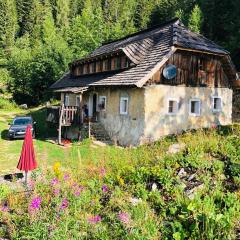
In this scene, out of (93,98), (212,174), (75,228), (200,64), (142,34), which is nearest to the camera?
(75,228)

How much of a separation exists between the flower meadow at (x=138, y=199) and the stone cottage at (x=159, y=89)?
10.9m

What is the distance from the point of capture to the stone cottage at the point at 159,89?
68.3 ft

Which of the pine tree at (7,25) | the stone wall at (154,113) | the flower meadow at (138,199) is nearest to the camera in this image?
the flower meadow at (138,199)

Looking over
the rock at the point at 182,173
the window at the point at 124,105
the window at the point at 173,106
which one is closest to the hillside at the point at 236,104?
the window at the point at 173,106

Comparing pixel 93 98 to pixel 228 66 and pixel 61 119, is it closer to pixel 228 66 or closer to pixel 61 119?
pixel 61 119

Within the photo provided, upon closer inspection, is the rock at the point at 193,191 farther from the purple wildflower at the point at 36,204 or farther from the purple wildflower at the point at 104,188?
the purple wildflower at the point at 36,204

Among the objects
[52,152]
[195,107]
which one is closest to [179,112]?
[195,107]

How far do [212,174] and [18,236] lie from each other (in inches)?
180

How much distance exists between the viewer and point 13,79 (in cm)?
5188

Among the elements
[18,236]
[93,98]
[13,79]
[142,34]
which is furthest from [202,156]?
[13,79]

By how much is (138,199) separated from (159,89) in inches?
557

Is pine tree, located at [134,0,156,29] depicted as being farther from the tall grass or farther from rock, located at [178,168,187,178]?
rock, located at [178,168,187,178]

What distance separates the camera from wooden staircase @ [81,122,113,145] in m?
24.2

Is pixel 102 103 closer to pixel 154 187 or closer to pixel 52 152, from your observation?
pixel 52 152
